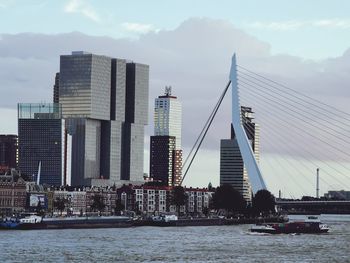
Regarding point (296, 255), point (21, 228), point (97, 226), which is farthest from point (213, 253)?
point (97, 226)

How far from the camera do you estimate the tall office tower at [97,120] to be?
7461 inches

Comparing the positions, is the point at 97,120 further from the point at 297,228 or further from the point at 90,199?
the point at 297,228

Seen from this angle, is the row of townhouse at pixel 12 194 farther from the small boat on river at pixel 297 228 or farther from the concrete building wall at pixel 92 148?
the small boat on river at pixel 297 228

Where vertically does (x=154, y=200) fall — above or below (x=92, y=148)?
below

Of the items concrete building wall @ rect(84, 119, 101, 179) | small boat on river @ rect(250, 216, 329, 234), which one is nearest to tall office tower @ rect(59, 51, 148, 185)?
concrete building wall @ rect(84, 119, 101, 179)

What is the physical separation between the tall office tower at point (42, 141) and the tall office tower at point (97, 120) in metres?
5.56

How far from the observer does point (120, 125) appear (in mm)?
197250

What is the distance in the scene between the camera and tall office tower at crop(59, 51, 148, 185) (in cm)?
18950

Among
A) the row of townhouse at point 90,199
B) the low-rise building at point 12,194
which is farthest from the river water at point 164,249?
the row of townhouse at point 90,199

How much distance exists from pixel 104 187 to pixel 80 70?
29857mm

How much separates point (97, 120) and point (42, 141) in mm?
14570

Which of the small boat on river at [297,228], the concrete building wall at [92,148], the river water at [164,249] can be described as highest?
the concrete building wall at [92,148]

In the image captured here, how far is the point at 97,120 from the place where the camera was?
641 feet

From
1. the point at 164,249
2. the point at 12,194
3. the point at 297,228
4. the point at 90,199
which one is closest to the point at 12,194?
the point at 12,194
